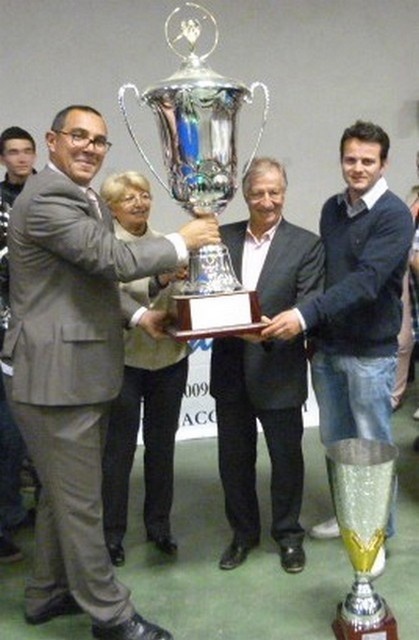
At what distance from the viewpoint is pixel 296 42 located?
13.8 ft

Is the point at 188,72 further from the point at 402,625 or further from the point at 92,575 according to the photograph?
the point at 402,625

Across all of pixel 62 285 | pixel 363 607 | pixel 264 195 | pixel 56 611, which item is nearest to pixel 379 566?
pixel 363 607

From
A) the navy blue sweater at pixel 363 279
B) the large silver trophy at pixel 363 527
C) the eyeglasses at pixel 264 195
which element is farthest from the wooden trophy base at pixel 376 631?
the eyeglasses at pixel 264 195

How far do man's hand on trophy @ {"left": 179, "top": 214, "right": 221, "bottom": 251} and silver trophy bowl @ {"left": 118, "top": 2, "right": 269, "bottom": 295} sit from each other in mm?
92

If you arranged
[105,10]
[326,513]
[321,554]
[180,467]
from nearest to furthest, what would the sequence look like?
1. [321,554]
2. [326,513]
3. [180,467]
4. [105,10]

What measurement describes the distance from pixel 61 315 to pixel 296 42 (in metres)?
2.98

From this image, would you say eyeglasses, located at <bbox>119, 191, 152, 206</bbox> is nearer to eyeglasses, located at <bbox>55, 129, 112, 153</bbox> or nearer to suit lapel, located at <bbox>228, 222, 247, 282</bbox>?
suit lapel, located at <bbox>228, 222, 247, 282</bbox>

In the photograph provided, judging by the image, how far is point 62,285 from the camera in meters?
1.77

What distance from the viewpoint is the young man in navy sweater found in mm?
2057

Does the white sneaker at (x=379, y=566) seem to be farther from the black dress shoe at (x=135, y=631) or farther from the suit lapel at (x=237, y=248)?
the suit lapel at (x=237, y=248)

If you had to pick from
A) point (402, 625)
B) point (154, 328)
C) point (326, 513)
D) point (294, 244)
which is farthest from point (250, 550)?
point (294, 244)

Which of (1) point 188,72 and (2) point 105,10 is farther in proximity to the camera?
(2) point 105,10

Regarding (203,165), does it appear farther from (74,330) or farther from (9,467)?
(9,467)

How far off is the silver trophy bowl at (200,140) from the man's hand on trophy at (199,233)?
3.6 inches
